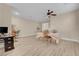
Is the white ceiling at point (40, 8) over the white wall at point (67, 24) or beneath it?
over

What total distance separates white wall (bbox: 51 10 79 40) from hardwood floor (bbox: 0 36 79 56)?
202mm

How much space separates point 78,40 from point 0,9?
2.03 m

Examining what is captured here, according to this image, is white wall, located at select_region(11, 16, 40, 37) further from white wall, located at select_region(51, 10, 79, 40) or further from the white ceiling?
white wall, located at select_region(51, 10, 79, 40)

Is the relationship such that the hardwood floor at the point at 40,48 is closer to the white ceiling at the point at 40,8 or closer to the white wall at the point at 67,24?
the white wall at the point at 67,24

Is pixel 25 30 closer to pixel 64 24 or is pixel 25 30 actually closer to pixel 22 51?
pixel 22 51

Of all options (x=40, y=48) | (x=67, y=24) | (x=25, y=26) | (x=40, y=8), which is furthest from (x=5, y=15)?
(x=67, y=24)

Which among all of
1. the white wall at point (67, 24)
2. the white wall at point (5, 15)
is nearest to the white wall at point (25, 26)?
the white wall at point (5, 15)

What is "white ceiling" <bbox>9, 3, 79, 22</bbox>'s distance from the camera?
8.94ft

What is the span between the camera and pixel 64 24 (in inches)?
111

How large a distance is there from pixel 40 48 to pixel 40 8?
99 cm

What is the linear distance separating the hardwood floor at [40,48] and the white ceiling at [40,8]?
600 millimetres

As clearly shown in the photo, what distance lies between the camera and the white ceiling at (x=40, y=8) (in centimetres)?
272

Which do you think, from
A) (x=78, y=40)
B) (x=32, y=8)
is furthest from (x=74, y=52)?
(x=32, y=8)

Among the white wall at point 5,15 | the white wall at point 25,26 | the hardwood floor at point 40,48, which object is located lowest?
the hardwood floor at point 40,48
